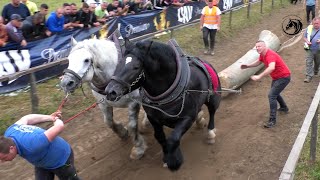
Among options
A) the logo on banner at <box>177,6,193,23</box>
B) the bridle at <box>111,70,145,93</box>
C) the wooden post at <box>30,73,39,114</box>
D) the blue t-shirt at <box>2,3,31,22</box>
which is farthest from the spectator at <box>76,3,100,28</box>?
the bridle at <box>111,70,145,93</box>

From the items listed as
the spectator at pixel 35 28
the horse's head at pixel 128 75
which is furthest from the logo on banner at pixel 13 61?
the horse's head at pixel 128 75

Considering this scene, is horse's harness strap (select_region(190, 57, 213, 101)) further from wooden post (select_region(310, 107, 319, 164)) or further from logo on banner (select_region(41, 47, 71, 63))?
logo on banner (select_region(41, 47, 71, 63))

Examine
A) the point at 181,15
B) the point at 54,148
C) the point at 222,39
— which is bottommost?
the point at 222,39

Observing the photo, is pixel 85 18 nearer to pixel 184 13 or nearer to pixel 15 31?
pixel 15 31

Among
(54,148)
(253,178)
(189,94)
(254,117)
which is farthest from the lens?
(254,117)

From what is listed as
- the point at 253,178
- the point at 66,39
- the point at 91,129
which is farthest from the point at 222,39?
the point at 253,178

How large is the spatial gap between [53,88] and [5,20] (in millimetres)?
2476

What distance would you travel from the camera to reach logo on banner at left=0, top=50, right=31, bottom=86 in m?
7.28

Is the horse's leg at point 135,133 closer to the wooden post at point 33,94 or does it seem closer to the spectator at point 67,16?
the wooden post at point 33,94

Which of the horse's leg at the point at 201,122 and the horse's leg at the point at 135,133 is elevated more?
the horse's leg at the point at 135,133

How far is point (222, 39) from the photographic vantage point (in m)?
12.9

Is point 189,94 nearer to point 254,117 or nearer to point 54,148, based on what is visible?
point 54,148

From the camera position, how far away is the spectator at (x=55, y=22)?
8648 millimetres

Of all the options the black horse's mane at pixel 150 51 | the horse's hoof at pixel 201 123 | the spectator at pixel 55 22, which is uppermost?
the black horse's mane at pixel 150 51
